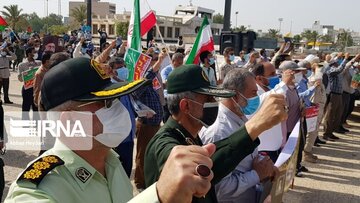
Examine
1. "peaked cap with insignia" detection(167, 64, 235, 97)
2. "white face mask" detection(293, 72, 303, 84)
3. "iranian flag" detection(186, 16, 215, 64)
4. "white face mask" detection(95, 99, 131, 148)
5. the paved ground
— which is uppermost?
"iranian flag" detection(186, 16, 215, 64)

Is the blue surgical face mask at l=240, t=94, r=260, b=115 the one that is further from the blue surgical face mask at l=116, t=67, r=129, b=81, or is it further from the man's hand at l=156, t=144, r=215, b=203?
the blue surgical face mask at l=116, t=67, r=129, b=81

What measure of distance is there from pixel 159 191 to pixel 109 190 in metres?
0.79

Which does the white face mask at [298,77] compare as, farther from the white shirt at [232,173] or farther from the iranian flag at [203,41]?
the white shirt at [232,173]

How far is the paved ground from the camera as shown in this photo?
5684 millimetres

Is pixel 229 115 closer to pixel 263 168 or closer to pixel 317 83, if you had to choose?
pixel 263 168

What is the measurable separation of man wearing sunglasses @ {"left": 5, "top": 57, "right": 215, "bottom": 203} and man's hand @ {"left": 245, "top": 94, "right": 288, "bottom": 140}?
1.74 ft

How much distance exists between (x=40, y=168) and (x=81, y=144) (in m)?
0.29

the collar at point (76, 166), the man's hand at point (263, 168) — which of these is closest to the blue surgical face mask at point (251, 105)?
the man's hand at point (263, 168)

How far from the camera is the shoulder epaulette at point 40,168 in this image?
1.37 m

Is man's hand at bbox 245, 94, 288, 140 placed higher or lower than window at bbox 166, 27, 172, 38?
lower

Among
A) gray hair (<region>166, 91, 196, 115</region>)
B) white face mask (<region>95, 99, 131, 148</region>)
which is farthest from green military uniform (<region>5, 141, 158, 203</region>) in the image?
gray hair (<region>166, 91, 196, 115</region>)

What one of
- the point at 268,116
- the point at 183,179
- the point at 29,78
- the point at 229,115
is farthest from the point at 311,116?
the point at 183,179

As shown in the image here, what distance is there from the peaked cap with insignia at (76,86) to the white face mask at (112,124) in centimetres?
12

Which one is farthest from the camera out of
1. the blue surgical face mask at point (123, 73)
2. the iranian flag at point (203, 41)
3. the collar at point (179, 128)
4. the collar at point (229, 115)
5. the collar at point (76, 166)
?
the iranian flag at point (203, 41)
